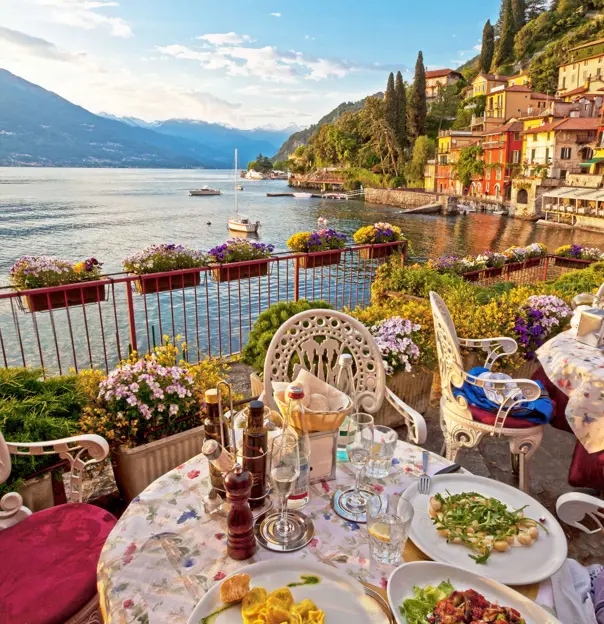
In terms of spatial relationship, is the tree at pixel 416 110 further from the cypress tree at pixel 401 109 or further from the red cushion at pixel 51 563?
the red cushion at pixel 51 563

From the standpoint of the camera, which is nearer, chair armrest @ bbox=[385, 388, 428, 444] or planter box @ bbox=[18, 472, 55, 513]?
chair armrest @ bbox=[385, 388, 428, 444]

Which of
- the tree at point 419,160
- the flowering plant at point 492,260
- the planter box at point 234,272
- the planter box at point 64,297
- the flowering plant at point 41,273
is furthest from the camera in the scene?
the tree at point 419,160

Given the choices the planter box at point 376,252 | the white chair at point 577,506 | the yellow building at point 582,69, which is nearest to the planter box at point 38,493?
the white chair at point 577,506

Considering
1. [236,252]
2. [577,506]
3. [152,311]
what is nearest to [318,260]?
[236,252]

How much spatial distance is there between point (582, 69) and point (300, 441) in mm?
73259

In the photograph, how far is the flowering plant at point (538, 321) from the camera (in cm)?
504

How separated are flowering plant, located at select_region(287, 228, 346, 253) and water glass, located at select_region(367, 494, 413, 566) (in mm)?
5232

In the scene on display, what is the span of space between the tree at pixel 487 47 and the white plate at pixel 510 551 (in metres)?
103

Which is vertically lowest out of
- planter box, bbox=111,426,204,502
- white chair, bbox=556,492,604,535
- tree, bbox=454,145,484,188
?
planter box, bbox=111,426,204,502

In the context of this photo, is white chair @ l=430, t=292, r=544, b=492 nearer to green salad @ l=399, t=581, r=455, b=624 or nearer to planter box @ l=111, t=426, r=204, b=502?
planter box @ l=111, t=426, r=204, b=502

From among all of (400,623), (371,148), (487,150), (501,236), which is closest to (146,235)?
(501,236)

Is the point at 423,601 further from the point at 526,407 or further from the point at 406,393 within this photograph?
the point at 406,393

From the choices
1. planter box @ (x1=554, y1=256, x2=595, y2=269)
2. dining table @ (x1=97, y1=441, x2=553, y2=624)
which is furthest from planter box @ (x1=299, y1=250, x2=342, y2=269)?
planter box @ (x1=554, y1=256, x2=595, y2=269)

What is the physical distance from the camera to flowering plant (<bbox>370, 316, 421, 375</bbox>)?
420 centimetres
